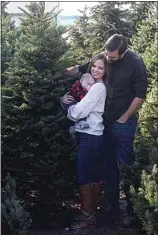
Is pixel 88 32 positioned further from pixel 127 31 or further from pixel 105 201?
pixel 105 201

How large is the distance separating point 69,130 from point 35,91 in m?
0.55

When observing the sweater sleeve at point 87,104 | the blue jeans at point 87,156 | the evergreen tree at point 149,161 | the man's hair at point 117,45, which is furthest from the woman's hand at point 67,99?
the evergreen tree at point 149,161

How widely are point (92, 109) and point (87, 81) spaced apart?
1.06ft

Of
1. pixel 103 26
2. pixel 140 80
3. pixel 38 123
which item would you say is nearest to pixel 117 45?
pixel 140 80

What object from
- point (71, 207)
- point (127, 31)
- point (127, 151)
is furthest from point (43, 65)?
point (127, 31)

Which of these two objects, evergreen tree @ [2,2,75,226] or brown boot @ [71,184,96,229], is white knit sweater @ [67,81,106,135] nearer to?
evergreen tree @ [2,2,75,226]

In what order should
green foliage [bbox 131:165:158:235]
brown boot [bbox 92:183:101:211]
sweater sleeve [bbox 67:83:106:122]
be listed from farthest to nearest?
1. brown boot [bbox 92:183:101:211]
2. sweater sleeve [bbox 67:83:106:122]
3. green foliage [bbox 131:165:158:235]

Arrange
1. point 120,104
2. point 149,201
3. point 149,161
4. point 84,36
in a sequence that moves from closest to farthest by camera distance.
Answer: point 149,201 < point 149,161 < point 120,104 < point 84,36

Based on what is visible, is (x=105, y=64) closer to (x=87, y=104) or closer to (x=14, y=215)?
(x=87, y=104)

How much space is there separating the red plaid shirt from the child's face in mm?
38

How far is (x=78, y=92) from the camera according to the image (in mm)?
4734

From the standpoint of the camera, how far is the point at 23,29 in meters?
5.16

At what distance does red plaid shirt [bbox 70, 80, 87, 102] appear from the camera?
4.73 meters

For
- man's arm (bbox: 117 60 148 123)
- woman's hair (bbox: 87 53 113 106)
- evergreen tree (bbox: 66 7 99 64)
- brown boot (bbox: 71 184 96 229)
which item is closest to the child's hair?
woman's hair (bbox: 87 53 113 106)
